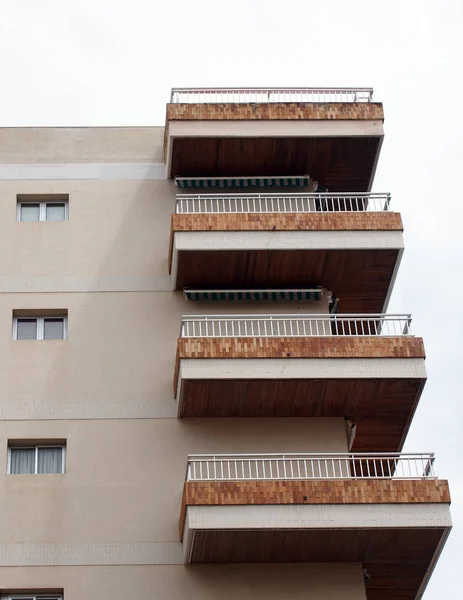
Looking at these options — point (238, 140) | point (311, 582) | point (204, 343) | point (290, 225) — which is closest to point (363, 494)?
point (311, 582)

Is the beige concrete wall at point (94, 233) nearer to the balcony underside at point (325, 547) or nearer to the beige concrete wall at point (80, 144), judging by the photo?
the beige concrete wall at point (80, 144)

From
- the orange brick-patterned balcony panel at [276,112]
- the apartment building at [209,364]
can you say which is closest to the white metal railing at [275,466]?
the apartment building at [209,364]

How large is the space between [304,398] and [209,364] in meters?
2.12

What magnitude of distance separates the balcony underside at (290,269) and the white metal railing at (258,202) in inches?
61.4

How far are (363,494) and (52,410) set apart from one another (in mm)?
6830

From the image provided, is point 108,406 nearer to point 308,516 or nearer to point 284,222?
point 308,516

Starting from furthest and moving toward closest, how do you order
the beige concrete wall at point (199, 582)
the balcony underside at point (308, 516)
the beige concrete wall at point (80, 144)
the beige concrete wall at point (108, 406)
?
the beige concrete wall at point (80, 144)
the beige concrete wall at point (108, 406)
the beige concrete wall at point (199, 582)
the balcony underside at point (308, 516)

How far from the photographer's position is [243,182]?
103 ft

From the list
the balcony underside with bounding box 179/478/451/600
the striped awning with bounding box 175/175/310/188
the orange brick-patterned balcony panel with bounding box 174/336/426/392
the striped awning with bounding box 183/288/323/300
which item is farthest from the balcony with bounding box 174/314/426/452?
the striped awning with bounding box 175/175/310/188

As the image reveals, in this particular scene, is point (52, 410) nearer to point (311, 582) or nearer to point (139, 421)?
point (139, 421)

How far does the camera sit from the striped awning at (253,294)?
29516 millimetres

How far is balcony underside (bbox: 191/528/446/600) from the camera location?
A: 25.2 meters

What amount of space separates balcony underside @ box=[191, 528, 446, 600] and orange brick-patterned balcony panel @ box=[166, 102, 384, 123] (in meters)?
10.2

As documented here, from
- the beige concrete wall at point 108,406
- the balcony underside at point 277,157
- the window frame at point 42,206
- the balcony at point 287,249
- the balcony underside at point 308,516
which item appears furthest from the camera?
the window frame at point 42,206
